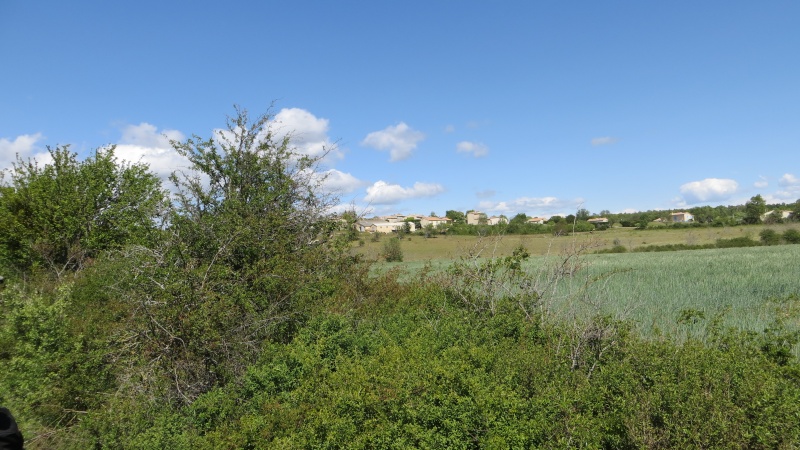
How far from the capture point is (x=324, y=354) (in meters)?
6.36

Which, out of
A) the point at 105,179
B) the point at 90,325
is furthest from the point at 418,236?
the point at 90,325

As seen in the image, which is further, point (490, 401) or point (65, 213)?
point (65, 213)

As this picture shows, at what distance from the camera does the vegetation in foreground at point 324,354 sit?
399 cm

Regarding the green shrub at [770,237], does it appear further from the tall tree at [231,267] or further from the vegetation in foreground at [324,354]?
the tall tree at [231,267]

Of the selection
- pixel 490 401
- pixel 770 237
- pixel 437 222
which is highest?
pixel 437 222

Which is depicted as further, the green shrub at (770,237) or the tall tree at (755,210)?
the tall tree at (755,210)

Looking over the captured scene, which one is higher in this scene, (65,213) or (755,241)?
(65,213)

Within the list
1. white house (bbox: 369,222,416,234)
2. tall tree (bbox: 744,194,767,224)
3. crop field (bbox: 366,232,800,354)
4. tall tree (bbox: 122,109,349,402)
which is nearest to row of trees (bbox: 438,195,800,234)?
tall tree (bbox: 744,194,767,224)

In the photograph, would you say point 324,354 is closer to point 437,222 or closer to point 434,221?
point 437,222

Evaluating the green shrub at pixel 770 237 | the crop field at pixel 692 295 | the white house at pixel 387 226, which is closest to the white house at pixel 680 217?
the green shrub at pixel 770 237

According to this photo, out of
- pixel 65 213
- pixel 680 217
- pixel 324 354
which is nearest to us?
pixel 324 354

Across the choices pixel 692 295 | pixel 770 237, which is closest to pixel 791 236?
pixel 770 237

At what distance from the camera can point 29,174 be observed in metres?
16.2

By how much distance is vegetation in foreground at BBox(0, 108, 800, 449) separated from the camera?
3.99m
